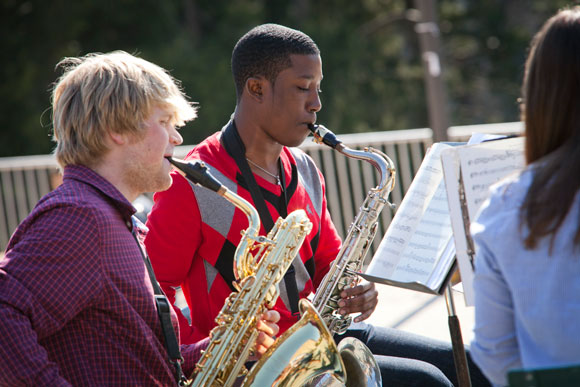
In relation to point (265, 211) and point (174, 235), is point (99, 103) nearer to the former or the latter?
point (174, 235)

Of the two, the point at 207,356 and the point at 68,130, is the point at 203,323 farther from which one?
the point at 68,130

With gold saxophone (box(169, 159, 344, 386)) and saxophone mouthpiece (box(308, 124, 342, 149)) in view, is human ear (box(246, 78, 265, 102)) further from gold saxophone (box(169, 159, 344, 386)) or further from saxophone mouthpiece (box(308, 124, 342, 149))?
gold saxophone (box(169, 159, 344, 386))

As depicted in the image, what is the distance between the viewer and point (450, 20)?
15328 mm

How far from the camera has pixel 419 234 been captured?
7.26ft

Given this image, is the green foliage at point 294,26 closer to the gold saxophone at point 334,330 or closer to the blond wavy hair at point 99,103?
the gold saxophone at point 334,330

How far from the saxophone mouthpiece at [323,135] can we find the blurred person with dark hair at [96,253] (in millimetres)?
638

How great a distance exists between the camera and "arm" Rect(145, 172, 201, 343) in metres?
2.51

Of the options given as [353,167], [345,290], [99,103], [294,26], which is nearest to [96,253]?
[99,103]

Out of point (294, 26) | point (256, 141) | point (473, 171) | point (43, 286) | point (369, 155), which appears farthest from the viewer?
point (294, 26)

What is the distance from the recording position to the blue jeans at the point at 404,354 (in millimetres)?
2502

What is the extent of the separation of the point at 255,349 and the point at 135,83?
0.95m

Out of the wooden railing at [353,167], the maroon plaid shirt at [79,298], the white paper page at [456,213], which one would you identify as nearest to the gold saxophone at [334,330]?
the maroon plaid shirt at [79,298]

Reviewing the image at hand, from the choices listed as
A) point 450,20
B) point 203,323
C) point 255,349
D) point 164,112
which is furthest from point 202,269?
point 450,20

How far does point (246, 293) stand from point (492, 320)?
3.32 ft
